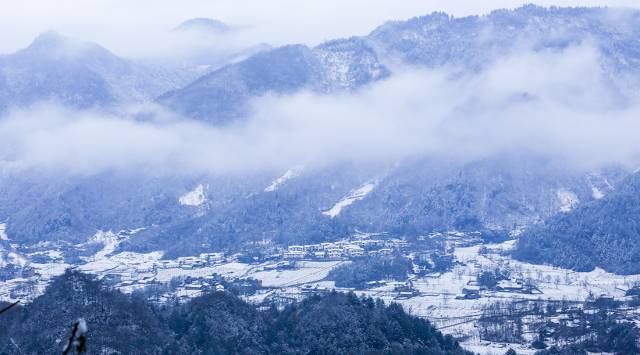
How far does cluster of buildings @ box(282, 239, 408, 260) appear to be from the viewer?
618ft

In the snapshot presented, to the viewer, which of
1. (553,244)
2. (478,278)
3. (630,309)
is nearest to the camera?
(630,309)

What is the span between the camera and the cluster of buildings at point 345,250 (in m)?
188

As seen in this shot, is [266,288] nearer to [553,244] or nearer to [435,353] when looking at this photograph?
[553,244]

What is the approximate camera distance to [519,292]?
15425 cm

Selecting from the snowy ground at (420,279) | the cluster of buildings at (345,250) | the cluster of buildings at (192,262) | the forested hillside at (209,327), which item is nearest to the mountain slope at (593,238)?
the snowy ground at (420,279)

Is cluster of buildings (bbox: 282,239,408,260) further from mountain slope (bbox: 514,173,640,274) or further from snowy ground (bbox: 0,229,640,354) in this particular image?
mountain slope (bbox: 514,173,640,274)

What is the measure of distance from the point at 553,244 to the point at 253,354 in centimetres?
10425

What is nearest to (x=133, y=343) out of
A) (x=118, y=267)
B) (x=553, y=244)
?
(x=118, y=267)

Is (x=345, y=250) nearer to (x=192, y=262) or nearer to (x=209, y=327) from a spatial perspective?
(x=192, y=262)

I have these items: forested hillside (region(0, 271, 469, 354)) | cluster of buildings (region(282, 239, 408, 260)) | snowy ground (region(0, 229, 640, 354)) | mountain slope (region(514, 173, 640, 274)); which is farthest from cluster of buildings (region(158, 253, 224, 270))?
forested hillside (region(0, 271, 469, 354))

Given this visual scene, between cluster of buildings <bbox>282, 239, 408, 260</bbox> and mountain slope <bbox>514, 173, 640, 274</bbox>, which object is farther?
cluster of buildings <bbox>282, 239, 408, 260</bbox>

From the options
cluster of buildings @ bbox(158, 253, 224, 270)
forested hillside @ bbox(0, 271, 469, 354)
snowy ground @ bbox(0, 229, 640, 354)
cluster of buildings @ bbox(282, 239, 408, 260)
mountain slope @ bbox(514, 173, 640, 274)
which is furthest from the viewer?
cluster of buildings @ bbox(158, 253, 224, 270)

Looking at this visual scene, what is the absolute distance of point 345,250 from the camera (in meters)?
193

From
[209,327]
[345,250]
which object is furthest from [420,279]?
[209,327]
